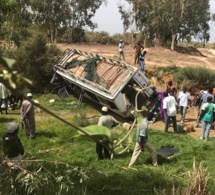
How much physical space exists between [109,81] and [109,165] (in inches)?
175

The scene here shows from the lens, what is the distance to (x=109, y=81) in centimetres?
1115

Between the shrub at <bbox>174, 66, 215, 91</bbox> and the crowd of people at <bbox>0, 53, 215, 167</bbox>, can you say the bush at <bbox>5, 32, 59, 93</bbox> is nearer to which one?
the crowd of people at <bbox>0, 53, 215, 167</bbox>

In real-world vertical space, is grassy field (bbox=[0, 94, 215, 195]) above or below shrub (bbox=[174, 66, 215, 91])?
below

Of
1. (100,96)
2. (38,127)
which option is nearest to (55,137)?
(38,127)

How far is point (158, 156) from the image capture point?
7.76 metres

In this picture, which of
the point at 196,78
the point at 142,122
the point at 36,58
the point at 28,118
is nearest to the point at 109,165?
the point at 28,118

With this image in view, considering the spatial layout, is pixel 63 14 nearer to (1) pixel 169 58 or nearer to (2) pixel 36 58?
(1) pixel 169 58

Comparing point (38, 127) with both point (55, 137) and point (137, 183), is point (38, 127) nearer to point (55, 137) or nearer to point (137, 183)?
point (55, 137)


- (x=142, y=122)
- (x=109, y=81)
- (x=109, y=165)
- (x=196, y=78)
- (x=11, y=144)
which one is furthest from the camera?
(x=196, y=78)

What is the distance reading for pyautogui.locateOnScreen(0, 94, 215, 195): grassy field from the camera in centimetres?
517

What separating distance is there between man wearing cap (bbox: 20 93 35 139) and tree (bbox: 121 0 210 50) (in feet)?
70.1

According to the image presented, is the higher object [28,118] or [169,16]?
[169,16]

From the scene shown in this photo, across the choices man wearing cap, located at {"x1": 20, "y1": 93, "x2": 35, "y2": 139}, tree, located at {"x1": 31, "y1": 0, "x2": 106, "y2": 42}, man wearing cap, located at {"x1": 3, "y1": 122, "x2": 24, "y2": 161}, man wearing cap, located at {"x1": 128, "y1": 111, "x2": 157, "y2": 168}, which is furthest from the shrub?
tree, located at {"x1": 31, "y1": 0, "x2": 106, "y2": 42}

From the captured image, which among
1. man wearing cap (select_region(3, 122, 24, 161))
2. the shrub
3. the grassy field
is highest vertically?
man wearing cap (select_region(3, 122, 24, 161))
